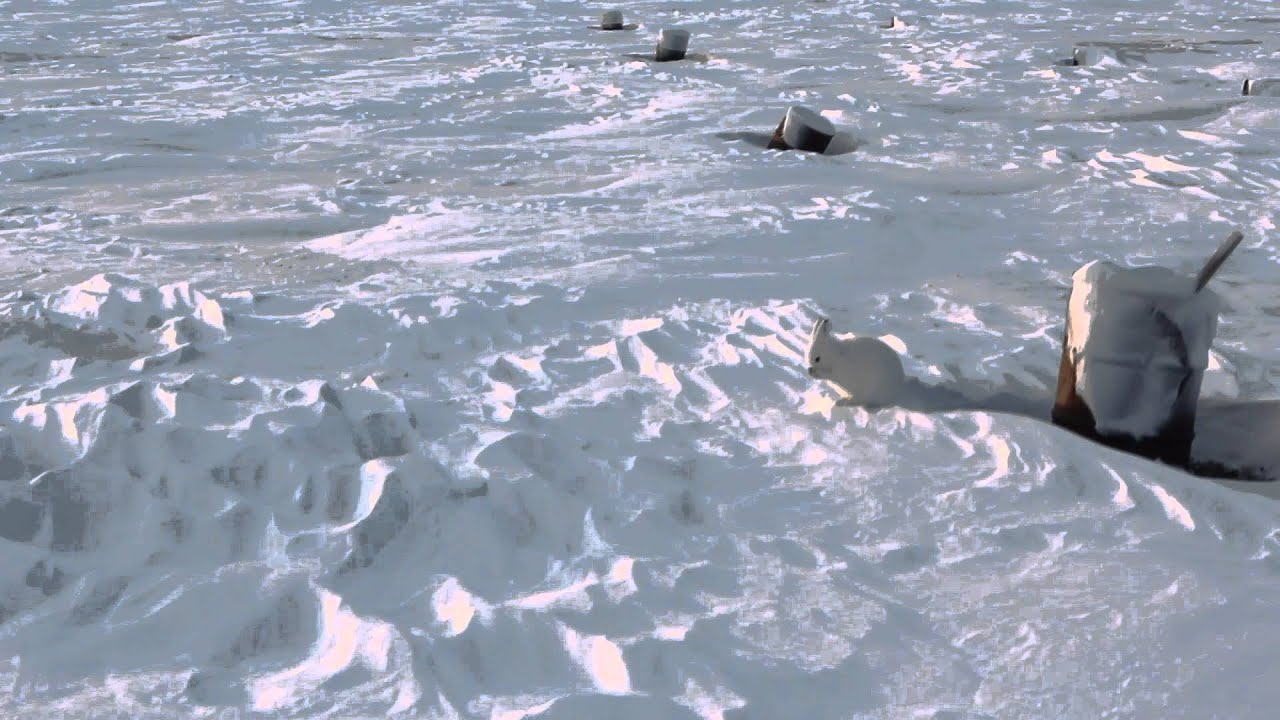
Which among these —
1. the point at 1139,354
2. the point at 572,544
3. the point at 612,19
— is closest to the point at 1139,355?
the point at 1139,354

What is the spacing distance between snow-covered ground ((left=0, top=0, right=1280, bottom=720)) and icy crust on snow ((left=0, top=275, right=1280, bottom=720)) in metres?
0.01

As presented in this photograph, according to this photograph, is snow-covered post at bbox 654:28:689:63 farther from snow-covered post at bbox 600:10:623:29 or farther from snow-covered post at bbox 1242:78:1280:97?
snow-covered post at bbox 1242:78:1280:97

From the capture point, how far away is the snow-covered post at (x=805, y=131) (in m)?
5.93

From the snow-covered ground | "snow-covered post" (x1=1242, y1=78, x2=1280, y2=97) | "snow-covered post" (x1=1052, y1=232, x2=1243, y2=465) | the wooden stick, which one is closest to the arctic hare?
the snow-covered ground

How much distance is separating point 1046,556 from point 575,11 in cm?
1024

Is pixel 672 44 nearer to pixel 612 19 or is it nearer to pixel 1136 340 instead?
pixel 612 19

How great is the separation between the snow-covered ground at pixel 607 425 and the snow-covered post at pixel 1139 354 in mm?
151

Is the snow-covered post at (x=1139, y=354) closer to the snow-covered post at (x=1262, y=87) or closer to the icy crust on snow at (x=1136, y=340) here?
the icy crust on snow at (x=1136, y=340)

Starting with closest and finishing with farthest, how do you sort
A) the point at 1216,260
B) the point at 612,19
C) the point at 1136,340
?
the point at 1216,260 → the point at 1136,340 → the point at 612,19

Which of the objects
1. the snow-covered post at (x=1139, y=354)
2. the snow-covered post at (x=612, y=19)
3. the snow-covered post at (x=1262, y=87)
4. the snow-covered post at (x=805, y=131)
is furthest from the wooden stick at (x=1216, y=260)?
the snow-covered post at (x=612, y=19)

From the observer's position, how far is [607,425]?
309cm

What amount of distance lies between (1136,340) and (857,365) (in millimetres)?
691

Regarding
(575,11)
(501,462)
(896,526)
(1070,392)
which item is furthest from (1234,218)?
(575,11)

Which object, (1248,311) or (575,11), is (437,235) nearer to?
(1248,311)
